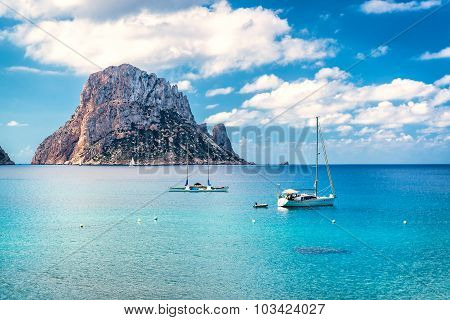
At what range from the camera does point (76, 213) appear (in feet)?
228

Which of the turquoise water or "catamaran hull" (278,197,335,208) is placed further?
"catamaran hull" (278,197,335,208)

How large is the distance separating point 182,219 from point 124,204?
77.4 feet

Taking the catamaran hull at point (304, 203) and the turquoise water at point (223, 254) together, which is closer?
the turquoise water at point (223, 254)

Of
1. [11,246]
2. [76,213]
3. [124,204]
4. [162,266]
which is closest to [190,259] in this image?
[162,266]

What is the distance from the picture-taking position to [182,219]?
208ft

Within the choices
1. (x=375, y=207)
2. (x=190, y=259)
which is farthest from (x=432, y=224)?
(x=190, y=259)

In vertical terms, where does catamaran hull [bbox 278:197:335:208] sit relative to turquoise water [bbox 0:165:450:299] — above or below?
above

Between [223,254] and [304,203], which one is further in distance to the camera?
[304,203]

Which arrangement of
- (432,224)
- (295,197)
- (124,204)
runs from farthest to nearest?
(124,204)
(295,197)
(432,224)

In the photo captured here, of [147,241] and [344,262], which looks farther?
[147,241]

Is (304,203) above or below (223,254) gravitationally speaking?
above

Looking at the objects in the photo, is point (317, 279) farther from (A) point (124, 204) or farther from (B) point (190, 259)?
(A) point (124, 204)

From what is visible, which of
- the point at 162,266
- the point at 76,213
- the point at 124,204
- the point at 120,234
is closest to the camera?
the point at 162,266

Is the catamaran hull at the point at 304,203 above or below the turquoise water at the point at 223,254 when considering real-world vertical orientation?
above
